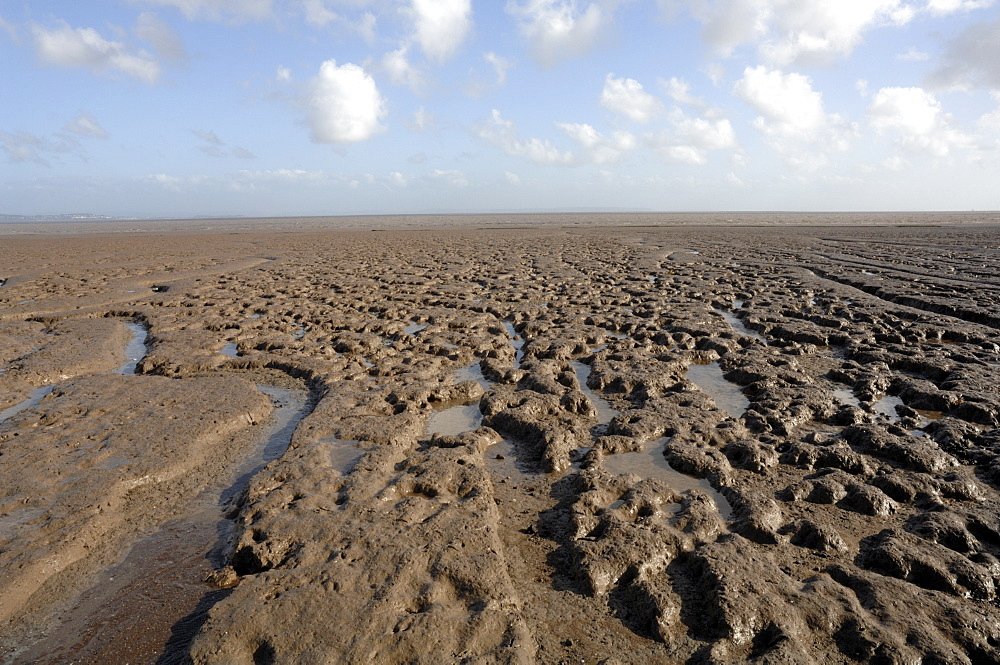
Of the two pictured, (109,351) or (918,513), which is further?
(109,351)

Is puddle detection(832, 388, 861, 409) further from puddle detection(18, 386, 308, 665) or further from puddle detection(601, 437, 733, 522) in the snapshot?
puddle detection(18, 386, 308, 665)

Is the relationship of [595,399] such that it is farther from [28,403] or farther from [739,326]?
[28,403]

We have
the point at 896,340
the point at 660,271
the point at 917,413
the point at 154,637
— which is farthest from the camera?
the point at 660,271

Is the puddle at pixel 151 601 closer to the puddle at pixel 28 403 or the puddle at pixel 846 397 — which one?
the puddle at pixel 28 403

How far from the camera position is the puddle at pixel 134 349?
24.4 feet

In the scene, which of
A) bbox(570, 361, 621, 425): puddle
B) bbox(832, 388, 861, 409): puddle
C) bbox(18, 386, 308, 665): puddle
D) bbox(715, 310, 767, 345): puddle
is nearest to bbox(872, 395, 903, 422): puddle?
bbox(832, 388, 861, 409): puddle

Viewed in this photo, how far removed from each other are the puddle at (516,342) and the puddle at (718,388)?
2.38 m

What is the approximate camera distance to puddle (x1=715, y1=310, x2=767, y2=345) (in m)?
8.92

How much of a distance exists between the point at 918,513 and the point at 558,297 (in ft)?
30.1

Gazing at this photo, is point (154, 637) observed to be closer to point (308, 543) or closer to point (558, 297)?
point (308, 543)

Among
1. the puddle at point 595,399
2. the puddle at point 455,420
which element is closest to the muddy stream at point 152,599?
the puddle at point 455,420

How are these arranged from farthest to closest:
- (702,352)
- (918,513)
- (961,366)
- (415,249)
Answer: (415,249)
(702,352)
(961,366)
(918,513)

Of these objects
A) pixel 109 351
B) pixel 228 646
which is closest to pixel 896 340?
pixel 228 646

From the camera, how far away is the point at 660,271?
1708cm
